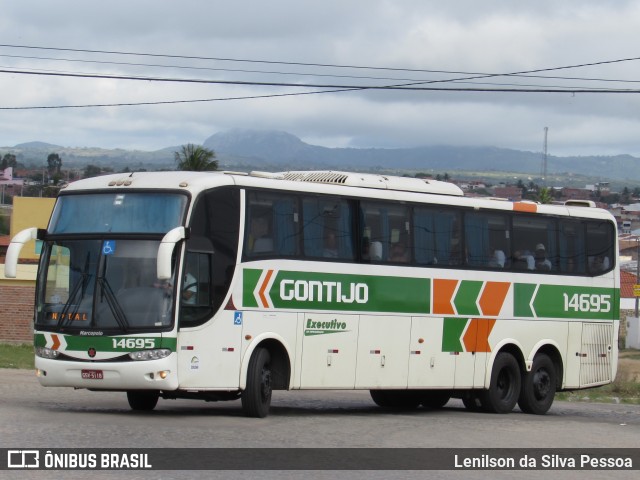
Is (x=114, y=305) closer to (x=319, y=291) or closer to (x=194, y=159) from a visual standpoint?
(x=319, y=291)

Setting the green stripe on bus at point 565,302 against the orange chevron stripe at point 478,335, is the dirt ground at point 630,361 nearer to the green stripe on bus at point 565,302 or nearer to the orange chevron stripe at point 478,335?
the green stripe on bus at point 565,302

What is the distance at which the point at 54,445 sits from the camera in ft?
42.3

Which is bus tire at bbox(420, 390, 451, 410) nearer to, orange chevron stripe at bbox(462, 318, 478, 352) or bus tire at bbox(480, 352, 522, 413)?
bus tire at bbox(480, 352, 522, 413)

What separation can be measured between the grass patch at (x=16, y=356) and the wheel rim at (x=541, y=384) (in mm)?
15993

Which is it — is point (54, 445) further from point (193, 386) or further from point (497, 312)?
point (497, 312)

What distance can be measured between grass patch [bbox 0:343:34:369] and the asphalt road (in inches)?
427

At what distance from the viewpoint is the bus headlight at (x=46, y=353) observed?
16891 mm

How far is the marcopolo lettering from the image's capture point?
18.3 m

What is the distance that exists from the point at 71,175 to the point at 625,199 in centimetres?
5442

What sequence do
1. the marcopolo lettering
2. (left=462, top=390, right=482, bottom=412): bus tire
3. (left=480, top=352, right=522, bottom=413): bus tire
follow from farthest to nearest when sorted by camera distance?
(left=462, top=390, right=482, bottom=412): bus tire < (left=480, top=352, right=522, bottom=413): bus tire < the marcopolo lettering

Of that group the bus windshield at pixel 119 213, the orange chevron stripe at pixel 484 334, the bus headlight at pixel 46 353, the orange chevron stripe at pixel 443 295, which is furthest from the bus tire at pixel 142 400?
the orange chevron stripe at pixel 484 334

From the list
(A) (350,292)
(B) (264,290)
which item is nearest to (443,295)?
(A) (350,292)

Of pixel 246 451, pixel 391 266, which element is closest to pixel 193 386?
pixel 246 451

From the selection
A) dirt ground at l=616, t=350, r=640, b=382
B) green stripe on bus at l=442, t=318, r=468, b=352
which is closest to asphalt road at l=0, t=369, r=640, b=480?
green stripe on bus at l=442, t=318, r=468, b=352
